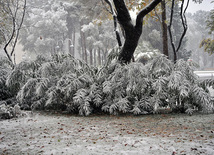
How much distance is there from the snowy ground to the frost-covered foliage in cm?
35

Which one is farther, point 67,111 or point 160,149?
point 67,111

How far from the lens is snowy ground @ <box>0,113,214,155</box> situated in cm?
258

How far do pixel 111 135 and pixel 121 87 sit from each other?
1.84 meters

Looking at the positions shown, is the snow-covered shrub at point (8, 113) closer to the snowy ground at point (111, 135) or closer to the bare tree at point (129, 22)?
the snowy ground at point (111, 135)

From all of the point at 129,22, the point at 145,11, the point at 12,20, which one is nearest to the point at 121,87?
the point at 129,22

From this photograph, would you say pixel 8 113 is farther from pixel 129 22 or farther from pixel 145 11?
pixel 145 11

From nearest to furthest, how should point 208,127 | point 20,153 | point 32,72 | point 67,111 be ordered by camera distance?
1. point 20,153
2. point 208,127
3. point 67,111
4. point 32,72

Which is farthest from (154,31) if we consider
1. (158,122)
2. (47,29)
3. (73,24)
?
(158,122)

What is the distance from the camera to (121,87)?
4988 millimetres

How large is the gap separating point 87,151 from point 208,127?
2.18 meters

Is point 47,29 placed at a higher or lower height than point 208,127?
higher

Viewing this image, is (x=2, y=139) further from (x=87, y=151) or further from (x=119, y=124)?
(x=119, y=124)

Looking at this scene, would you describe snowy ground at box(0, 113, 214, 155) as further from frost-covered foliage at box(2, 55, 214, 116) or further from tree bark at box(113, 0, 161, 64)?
tree bark at box(113, 0, 161, 64)

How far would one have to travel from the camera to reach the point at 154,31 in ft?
82.9
